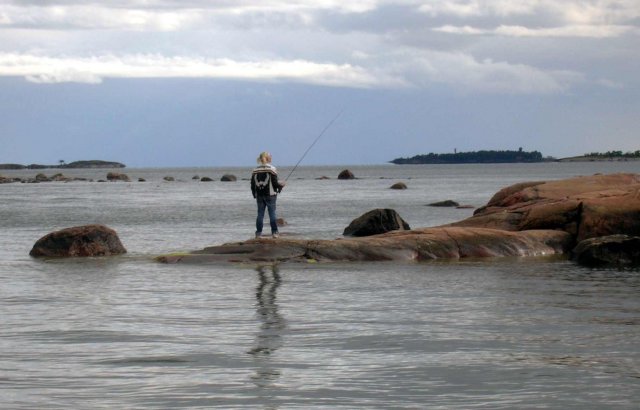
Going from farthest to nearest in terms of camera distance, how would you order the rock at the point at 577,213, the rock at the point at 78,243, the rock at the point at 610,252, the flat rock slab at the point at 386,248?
the rock at the point at 577,213 < the rock at the point at 78,243 < the flat rock slab at the point at 386,248 < the rock at the point at 610,252

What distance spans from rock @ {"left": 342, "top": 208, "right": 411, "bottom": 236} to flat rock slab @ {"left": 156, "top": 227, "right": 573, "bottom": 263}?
4931mm

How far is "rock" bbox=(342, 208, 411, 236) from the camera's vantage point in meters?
26.0

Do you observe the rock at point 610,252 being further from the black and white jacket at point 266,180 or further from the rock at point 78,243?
the rock at point 78,243

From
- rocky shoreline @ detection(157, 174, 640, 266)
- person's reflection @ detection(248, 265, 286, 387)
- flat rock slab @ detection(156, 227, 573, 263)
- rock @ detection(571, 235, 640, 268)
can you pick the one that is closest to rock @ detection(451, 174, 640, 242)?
rocky shoreline @ detection(157, 174, 640, 266)

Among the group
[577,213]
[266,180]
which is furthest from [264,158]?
[577,213]

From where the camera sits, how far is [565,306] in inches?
532

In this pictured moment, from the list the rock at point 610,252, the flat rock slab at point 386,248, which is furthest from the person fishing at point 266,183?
the rock at point 610,252

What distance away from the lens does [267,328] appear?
11625 millimetres

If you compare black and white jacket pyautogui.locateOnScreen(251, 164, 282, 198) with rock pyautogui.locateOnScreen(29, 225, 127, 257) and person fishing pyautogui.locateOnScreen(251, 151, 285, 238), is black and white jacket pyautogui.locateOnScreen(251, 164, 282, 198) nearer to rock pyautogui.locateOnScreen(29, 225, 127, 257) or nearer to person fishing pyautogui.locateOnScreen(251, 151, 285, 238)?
person fishing pyautogui.locateOnScreen(251, 151, 285, 238)

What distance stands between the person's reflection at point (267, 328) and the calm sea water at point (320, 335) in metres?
0.02

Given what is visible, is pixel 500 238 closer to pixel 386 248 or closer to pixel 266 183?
pixel 386 248

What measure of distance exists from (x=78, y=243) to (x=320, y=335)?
11173 mm

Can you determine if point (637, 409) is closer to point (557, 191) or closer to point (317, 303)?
point (317, 303)

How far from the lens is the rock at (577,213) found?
70.8 feet
